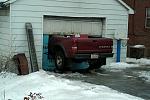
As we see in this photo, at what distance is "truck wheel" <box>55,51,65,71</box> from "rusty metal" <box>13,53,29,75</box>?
143 cm

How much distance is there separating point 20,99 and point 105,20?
8.79m

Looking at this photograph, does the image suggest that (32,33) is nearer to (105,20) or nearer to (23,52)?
(23,52)

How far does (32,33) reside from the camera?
53.9 feet

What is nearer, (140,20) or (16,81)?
(16,81)

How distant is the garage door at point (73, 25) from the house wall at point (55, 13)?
12.8 inches

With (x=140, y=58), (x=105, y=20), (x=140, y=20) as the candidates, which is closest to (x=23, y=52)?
(x=105, y=20)

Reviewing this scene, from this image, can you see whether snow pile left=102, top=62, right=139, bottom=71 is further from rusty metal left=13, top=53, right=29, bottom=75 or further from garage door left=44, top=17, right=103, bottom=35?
rusty metal left=13, top=53, right=29, bottom=75

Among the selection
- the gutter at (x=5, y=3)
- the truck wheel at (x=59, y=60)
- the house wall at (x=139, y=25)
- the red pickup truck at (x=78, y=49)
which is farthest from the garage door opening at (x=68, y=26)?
the house wall at (x=139, y=25)

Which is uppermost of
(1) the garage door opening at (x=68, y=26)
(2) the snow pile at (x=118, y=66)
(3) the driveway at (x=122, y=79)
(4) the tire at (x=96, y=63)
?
(1) the garage door opening at (x=68, y=26)

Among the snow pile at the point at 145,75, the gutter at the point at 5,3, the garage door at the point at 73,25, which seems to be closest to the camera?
the snow pile at the point at 145,75

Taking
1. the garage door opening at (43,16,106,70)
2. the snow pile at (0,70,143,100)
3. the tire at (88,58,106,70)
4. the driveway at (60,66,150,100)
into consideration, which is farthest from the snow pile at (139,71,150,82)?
the garage door opening at (43,16,106,70)

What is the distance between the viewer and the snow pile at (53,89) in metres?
11.1

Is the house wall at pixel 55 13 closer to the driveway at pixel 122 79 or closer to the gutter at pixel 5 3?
the gutter at pixel 5 3

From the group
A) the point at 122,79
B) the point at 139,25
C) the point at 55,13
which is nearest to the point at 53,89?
the point at 122,79
